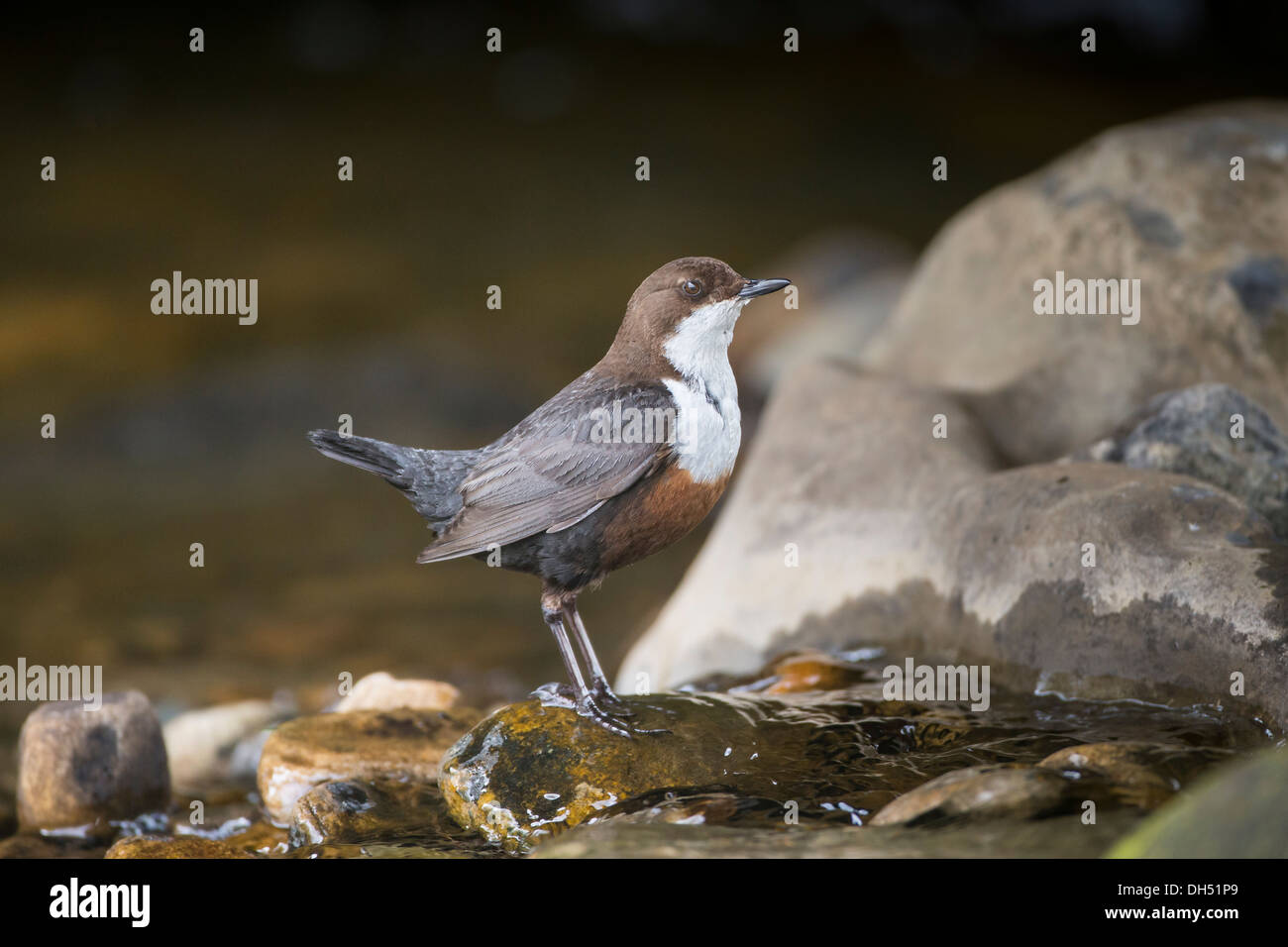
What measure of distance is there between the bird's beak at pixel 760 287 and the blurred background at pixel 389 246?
169 inches

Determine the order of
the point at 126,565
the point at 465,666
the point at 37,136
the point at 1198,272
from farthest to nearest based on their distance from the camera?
the point at 37,136
the point at 126,565
the point at 465,666
the point at 1198,272

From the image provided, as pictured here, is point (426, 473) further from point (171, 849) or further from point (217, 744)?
point (217, 744)

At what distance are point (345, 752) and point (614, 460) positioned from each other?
70.9 inches

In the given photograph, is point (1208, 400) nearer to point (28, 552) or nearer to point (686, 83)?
point (28, 552)

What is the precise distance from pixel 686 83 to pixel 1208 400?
41.0 ft

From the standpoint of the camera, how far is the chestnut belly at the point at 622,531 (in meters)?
4.34

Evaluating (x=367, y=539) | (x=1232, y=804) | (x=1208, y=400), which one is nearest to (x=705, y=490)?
(x=1232, y=804)

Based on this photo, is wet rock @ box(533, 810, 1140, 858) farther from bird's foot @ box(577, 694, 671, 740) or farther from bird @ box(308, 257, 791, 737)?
bird @ box(308, 257, 791, 737)

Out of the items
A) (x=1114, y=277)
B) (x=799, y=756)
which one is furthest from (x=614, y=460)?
(x=1114, y=277)

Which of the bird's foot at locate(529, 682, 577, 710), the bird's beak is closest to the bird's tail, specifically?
the bird's foot at locate(529, 682, 577, 710)

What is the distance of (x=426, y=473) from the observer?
4.70 meters

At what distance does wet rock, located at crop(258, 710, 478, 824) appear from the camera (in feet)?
16.5

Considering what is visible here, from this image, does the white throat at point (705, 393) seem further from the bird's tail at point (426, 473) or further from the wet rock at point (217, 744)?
the wet rock at point (217, 744)

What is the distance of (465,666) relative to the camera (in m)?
8.20
